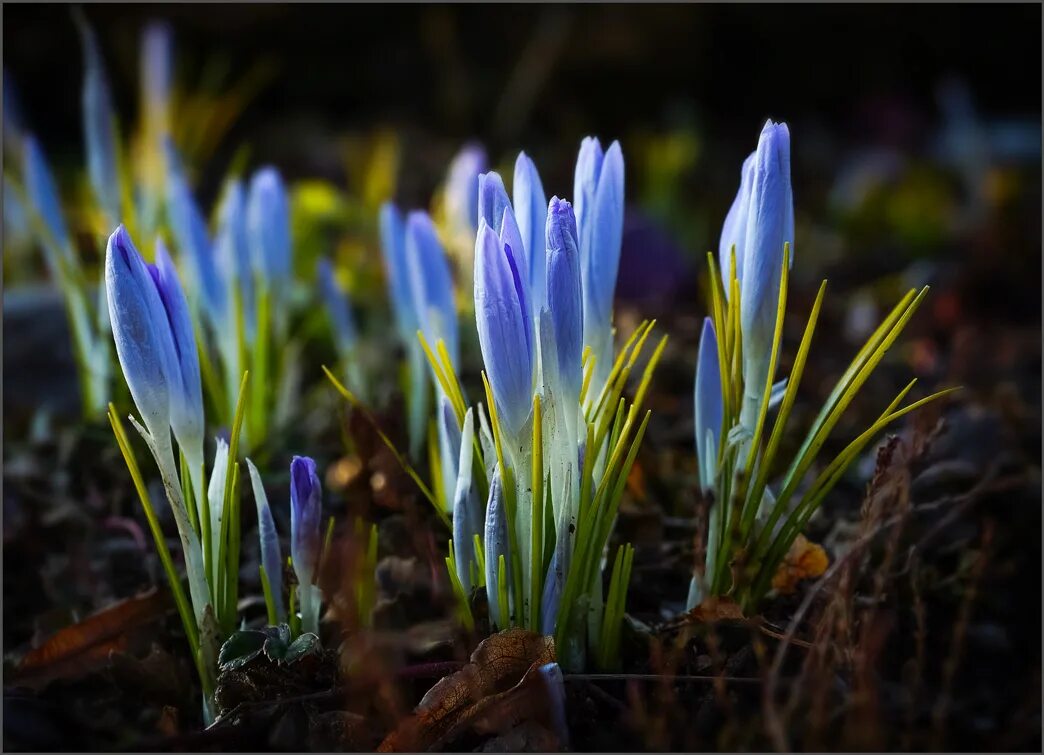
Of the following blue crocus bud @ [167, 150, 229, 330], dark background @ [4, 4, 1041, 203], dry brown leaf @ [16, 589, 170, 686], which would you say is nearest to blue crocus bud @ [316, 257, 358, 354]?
blue crocus bud @ [167, 150, 229, 330]

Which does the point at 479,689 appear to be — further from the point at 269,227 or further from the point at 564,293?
the point at 269,227

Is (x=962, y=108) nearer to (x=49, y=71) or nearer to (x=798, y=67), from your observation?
(x=798, y=67)

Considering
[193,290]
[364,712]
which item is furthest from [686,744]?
[193,290]

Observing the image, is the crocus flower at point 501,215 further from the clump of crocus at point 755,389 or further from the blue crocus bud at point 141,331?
the blue crocus bud at point 141,331

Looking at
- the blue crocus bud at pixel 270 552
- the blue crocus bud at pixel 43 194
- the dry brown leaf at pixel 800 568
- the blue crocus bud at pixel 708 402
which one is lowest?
the dry brown leaf at pixel 800 568

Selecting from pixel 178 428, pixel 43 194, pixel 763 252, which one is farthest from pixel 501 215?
pixel 43 194

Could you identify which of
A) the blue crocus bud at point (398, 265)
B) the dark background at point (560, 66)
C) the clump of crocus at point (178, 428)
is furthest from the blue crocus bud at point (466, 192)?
the dark background at point (560, 66)
